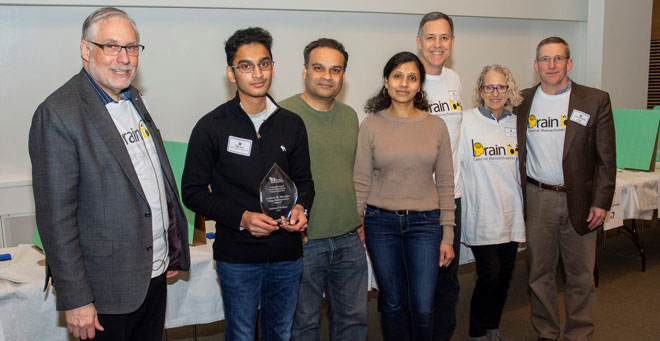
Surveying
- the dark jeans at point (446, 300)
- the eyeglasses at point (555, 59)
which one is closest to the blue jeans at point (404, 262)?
the dark jeans at point (446, 300)

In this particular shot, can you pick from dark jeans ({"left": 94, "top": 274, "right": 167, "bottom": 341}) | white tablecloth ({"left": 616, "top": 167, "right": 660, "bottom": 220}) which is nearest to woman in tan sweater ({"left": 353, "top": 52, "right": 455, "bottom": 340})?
dark jeans ({"left": 94, "top": 274, "right": 167, "bottom": 341})

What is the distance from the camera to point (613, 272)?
4516 mm

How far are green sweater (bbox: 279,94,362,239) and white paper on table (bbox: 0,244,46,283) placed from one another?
1210 millimetres

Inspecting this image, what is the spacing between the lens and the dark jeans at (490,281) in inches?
Answer: 111

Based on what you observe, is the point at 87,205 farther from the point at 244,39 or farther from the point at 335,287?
the point at 335,287

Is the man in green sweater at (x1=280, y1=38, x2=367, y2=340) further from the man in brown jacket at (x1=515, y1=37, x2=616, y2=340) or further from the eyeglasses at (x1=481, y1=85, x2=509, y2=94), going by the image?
the man in brown jacket at (x1=515, y1=37, x2=616, y2=340)

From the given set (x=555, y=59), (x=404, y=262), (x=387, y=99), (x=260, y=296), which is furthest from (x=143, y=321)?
(x=555, y=59)

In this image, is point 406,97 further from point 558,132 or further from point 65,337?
point 65,337

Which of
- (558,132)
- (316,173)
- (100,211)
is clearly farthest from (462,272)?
(100,211)

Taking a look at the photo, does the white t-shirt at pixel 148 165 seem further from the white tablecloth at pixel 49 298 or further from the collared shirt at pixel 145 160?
the white tablecloth at pixel 49 298

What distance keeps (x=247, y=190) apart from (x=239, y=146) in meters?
0.16

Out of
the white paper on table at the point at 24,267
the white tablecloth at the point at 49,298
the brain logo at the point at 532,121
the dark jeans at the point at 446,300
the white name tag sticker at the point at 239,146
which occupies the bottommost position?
the dark jeans at the point at 446,300

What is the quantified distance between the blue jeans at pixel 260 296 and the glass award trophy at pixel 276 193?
21 cm

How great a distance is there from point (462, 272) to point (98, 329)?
3.51m
